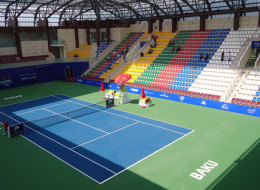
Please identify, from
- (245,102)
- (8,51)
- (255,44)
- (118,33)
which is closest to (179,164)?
(245,102)

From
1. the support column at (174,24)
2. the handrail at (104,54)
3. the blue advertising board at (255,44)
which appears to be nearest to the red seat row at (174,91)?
the blue advertising board at (255,44)

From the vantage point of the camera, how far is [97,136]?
60.5 feet

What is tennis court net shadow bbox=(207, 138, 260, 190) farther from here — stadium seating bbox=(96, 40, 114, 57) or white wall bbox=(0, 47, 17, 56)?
white wall bbox=(0, 47, 17, 56)

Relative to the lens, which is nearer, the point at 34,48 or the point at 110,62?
A: the point at 110,62

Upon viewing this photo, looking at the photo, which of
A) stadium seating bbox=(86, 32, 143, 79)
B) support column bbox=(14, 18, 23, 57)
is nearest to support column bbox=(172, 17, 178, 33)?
stadium seating bbox=(86, 32, 143, 79)

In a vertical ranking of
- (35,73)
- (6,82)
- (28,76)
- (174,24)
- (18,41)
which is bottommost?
(6,82)

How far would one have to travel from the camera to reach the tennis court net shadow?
12.0 m

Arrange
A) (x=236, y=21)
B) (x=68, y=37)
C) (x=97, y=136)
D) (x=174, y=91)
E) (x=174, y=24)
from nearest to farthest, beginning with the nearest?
(x=97, y=136) → (x=174, y=91) → (x=236, y=21) → (x=174, y=24) → (x=68, y=37)

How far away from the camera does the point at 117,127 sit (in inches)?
793

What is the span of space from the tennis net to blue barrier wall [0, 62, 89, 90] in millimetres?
16168

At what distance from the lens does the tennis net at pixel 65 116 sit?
21156mm

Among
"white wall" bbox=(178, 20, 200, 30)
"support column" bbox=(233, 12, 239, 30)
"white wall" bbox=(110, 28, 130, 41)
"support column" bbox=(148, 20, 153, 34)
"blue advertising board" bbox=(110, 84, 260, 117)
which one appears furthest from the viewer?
"white wall" bbox=(110, 28, 130, 41)

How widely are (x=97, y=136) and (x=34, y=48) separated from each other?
105 feet

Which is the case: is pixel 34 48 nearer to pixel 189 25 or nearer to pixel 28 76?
pixel 28 76
